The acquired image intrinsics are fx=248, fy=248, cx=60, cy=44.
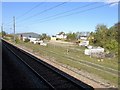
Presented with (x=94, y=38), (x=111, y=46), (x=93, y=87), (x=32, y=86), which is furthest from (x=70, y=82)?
(x=94, y=38)

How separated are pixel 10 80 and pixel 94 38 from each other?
90.0 meters

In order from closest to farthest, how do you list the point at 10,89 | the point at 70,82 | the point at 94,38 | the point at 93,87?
the point at 10,89 → the point at 93,87 → the point at 70,82 → the point at 94,38

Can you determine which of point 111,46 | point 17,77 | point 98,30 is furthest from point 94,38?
point 17,77

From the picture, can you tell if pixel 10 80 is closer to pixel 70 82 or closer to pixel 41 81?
pixel 41 81

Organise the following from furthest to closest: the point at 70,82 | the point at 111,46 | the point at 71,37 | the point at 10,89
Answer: the point at 71,37, the point at 111,46, the point at 70,82, the point at 10,89

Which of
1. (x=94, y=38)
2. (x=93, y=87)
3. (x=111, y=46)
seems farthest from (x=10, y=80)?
(x=94, y=38)

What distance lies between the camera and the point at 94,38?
103562 mm

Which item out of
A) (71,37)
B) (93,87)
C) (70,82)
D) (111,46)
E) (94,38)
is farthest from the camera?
(71,37)

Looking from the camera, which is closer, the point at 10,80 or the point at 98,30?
the point at 10,80

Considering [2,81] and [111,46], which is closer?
[2,81]

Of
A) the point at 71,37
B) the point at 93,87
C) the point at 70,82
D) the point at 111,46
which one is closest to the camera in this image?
the point at 93,87

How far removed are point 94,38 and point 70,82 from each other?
89.7 m

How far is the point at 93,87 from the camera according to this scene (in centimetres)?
1398

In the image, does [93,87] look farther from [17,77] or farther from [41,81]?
[17,77]
